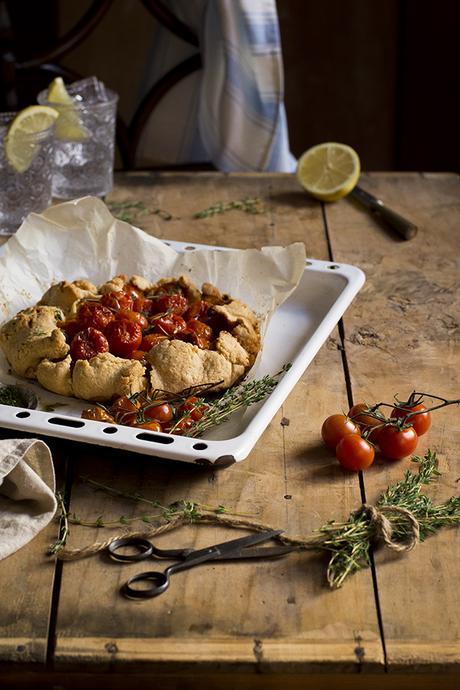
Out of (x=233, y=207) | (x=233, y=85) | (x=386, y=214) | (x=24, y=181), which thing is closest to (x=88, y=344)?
(x=24, y=181)

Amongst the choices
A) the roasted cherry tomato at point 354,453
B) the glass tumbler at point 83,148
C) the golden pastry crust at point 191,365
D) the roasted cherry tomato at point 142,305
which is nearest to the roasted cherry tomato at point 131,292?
the roasted cherry tomato at point 142,305

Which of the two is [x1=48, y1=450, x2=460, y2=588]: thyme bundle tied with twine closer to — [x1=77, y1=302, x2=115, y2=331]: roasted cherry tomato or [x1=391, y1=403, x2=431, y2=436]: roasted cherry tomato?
[x1=391, y1=403, x2=431, y2=436]: roasted cherry tomato

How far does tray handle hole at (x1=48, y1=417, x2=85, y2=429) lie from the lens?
5.40 ft

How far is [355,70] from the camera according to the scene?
5047 mm

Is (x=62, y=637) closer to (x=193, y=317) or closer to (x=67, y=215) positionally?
(x=193, y=317)

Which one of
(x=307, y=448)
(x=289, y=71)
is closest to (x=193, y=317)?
(x=307, y=448)

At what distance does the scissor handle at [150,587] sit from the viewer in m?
1.39

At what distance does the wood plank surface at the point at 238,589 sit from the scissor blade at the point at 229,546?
0.02 m

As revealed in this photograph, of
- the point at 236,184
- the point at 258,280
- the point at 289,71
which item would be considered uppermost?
the point at 258,280

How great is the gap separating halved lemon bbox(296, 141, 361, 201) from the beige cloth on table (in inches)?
62.2

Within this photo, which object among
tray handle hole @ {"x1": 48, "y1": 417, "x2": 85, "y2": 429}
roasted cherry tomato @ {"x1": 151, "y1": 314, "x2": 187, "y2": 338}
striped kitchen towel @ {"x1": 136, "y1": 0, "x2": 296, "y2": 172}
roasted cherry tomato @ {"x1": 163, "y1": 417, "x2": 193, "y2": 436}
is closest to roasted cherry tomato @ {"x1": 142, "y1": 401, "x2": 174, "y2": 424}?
roasted cherry tomato @ {"x1": 163, "y1": 417, "x2": 193, "y2": 436}

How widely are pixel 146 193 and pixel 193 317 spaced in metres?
1.07

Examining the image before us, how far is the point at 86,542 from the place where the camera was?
151 cm

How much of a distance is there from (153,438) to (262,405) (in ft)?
0.78
